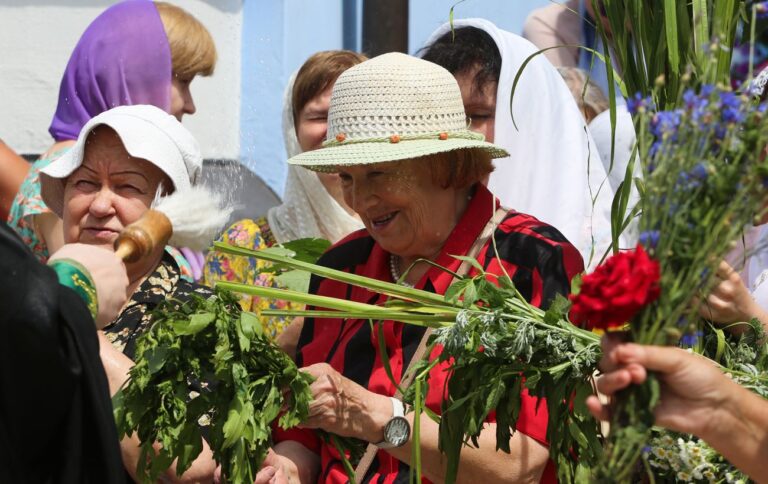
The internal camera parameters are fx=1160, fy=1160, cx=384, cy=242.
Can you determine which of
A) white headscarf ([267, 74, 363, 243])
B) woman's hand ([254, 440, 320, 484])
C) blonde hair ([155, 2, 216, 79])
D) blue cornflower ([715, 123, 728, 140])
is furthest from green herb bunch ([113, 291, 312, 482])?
blonde hair ([155, 2, 216, 79])

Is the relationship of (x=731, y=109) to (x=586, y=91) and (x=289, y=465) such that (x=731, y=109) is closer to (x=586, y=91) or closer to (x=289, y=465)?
(x=289, y=465)

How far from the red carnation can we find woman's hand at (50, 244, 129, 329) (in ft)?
2.93

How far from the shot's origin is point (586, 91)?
4703 mm

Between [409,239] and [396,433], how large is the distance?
0.52 metres

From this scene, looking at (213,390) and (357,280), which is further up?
(357,280)

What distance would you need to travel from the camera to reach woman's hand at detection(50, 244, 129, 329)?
2.11 m

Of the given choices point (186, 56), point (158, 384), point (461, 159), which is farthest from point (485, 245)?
point (186, 56)

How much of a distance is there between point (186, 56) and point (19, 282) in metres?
2.28

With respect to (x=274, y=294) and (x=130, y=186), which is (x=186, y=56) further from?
(x=274, y=294)

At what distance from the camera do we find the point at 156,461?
2.45 metres

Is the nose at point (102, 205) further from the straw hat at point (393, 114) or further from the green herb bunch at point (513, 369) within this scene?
the green herb bunch at point (513, 369)

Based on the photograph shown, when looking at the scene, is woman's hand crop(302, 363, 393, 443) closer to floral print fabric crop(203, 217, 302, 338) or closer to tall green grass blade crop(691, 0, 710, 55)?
floral print fabric crop(203, 217, 302, 338)

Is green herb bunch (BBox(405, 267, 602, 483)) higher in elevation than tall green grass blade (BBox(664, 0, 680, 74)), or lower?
lower

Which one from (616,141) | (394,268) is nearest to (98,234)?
(394,268)
